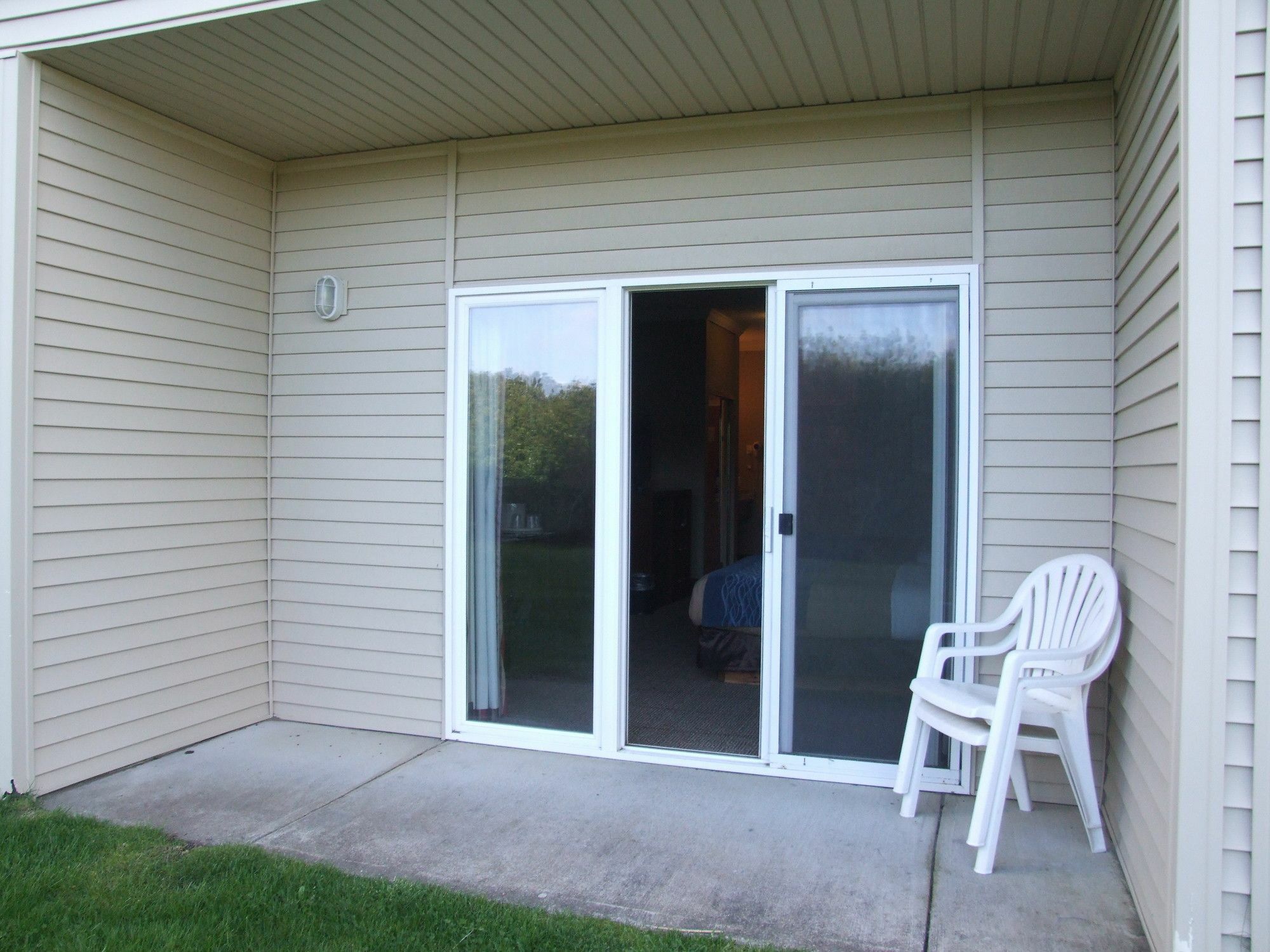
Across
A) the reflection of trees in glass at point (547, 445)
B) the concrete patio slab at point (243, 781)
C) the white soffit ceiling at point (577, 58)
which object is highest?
the white soffit ceiling at point (577, 58)

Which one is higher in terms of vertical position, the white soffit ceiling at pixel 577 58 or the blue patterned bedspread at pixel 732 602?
the white soffit ceiling at pixel 577 58

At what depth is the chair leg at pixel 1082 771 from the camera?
2.90 metres

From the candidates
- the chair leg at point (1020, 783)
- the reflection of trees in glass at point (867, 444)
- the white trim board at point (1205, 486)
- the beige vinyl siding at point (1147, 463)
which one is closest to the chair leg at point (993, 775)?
the beige vinyl siding at point (1147, 463)

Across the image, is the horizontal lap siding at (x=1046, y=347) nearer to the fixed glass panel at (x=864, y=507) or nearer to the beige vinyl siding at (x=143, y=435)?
the fixed glass panel at (x=864, y=507)

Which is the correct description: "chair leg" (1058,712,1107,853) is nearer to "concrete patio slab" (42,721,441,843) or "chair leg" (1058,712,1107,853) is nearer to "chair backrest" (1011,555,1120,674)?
"chair backrest" (1011,555,1120,674)

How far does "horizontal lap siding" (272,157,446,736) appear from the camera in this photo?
4.20 meters

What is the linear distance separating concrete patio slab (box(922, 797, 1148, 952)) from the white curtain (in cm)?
196

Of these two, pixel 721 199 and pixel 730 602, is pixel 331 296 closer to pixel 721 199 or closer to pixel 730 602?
pixel 721 199

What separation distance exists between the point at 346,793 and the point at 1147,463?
2959 mm

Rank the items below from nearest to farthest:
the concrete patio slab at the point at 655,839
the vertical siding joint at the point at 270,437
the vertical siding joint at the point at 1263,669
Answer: the vertical siding joint at the point at 1263,669, the concrete patio slab at the point at 655,839, the vertical siding joint at the point at 270,437

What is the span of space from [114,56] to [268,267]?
4.08 ft

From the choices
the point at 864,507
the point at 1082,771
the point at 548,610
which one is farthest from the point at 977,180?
the point at 548,610

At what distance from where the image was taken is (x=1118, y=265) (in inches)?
129

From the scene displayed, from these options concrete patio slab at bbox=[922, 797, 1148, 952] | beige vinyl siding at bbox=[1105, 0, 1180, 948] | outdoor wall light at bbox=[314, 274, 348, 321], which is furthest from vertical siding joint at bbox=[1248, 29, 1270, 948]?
outdoor wall light at bbox=[314, 274, 348, 321]
